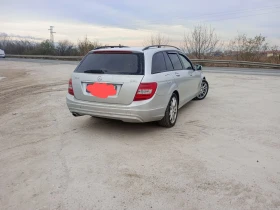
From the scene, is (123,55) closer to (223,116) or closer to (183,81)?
(183,81)

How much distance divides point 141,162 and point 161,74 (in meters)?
1.84

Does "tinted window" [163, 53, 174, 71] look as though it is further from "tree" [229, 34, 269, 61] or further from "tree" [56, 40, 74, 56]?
"tree" [56, 40, 74, 56]

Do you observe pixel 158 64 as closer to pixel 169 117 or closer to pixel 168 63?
pixel 168 63

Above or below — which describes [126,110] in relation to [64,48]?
below

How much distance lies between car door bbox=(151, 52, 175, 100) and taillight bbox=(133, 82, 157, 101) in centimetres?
15

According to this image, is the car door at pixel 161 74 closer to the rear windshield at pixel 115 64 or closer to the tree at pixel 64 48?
the rear windshield at pixel 115 64

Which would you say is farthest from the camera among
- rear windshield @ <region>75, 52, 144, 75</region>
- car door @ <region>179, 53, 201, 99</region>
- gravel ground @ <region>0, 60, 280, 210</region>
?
car door @ <region>179, 53, 201, 99</region>

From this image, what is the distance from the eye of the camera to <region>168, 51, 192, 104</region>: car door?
557 cm

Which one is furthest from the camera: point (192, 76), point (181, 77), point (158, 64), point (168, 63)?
point (192, 76)

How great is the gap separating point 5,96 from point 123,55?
649 cm

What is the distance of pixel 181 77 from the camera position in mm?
5719

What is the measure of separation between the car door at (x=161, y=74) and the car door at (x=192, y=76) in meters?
1.15

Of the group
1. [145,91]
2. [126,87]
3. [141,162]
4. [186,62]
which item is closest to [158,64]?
[145,91]

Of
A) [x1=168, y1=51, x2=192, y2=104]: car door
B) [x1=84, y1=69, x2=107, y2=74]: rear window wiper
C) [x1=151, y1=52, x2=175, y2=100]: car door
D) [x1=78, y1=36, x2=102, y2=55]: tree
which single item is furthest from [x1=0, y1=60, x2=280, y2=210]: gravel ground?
[x1=78, y1=36, x2=102, y2=55]: tree
